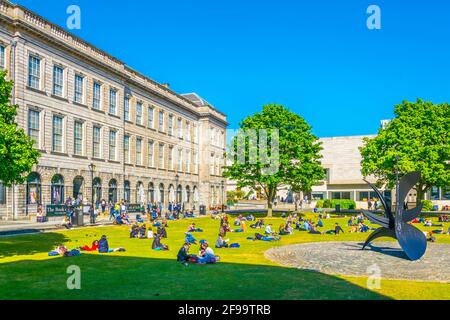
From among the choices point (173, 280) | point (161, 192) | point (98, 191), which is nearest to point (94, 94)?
point (98, 191)

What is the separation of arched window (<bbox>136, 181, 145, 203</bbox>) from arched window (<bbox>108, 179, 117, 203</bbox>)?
5.78m

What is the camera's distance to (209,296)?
1225cm

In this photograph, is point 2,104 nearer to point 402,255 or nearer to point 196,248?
point 196,248

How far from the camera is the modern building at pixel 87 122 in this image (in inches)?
1569

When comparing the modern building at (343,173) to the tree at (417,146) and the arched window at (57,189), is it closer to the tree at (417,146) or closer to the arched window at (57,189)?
the tree at (417,146)

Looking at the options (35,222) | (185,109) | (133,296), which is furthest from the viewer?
(185,109)

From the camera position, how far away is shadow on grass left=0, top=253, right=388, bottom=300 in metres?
12.4

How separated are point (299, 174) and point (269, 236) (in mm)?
24549

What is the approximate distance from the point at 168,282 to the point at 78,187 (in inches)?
1436

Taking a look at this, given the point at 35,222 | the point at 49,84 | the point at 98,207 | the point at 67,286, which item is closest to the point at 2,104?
the point at 67,286

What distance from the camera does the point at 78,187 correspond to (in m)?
47.8

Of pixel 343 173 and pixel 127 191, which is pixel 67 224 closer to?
pixel 127 191

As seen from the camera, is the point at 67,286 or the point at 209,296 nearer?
the point at 209,296
